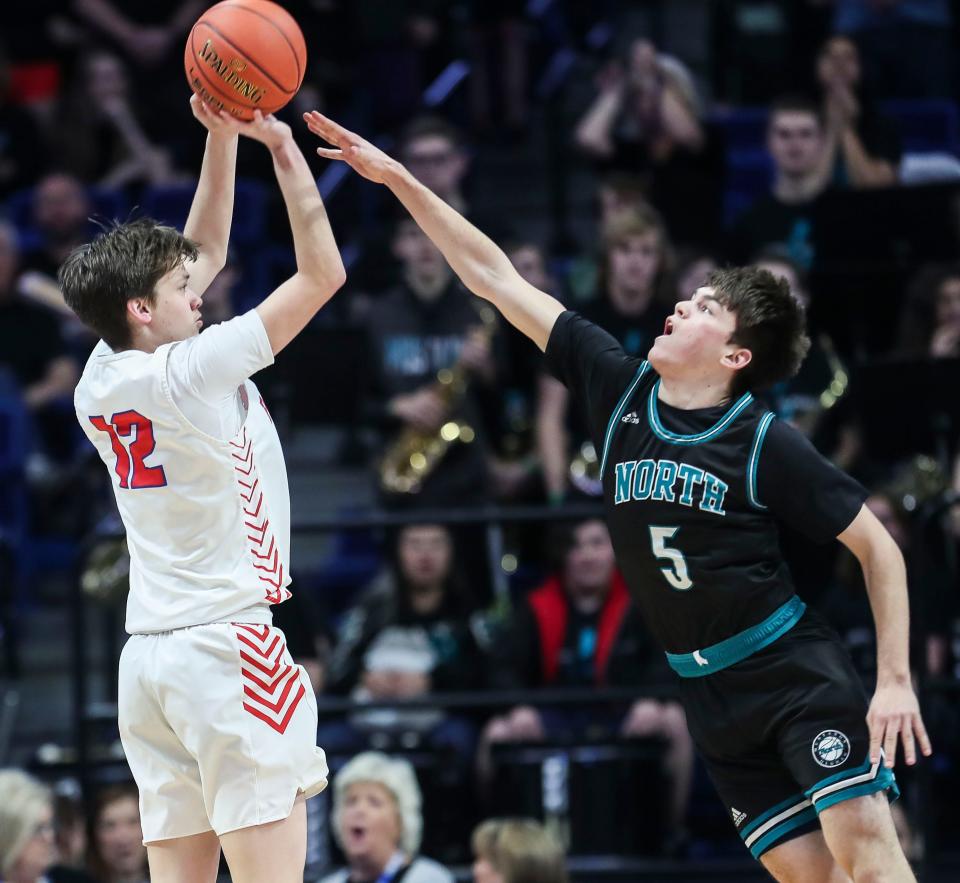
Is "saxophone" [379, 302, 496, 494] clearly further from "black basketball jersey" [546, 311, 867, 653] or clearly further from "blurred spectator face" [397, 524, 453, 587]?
"black basketball jersey" [546, 311, 867, 653]

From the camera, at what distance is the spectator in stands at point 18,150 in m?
10.2

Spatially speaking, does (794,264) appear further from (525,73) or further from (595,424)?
(525,73)

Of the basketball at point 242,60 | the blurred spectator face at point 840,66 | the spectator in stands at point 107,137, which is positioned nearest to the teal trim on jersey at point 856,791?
the basketball at point 242,60

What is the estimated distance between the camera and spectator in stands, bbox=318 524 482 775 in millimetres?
6672

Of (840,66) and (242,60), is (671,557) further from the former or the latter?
(840,66)

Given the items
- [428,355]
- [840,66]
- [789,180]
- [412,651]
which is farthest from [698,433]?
[840,66]

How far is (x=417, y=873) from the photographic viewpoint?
579 centimetres

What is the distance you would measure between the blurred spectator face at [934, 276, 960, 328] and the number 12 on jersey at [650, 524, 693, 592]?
143 inches

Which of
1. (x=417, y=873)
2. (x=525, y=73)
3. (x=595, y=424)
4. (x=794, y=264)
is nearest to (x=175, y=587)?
(x=595, y=424)

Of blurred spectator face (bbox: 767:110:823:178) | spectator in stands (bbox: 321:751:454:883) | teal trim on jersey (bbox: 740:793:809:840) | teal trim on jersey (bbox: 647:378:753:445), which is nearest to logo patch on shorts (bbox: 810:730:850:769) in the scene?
teal trim on jersey (bbox: 740:793:809:840)

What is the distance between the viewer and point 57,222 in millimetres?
9211

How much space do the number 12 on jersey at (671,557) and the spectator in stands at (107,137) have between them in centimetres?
647

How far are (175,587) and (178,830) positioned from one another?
0.54 m

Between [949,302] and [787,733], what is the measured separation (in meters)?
3.77
